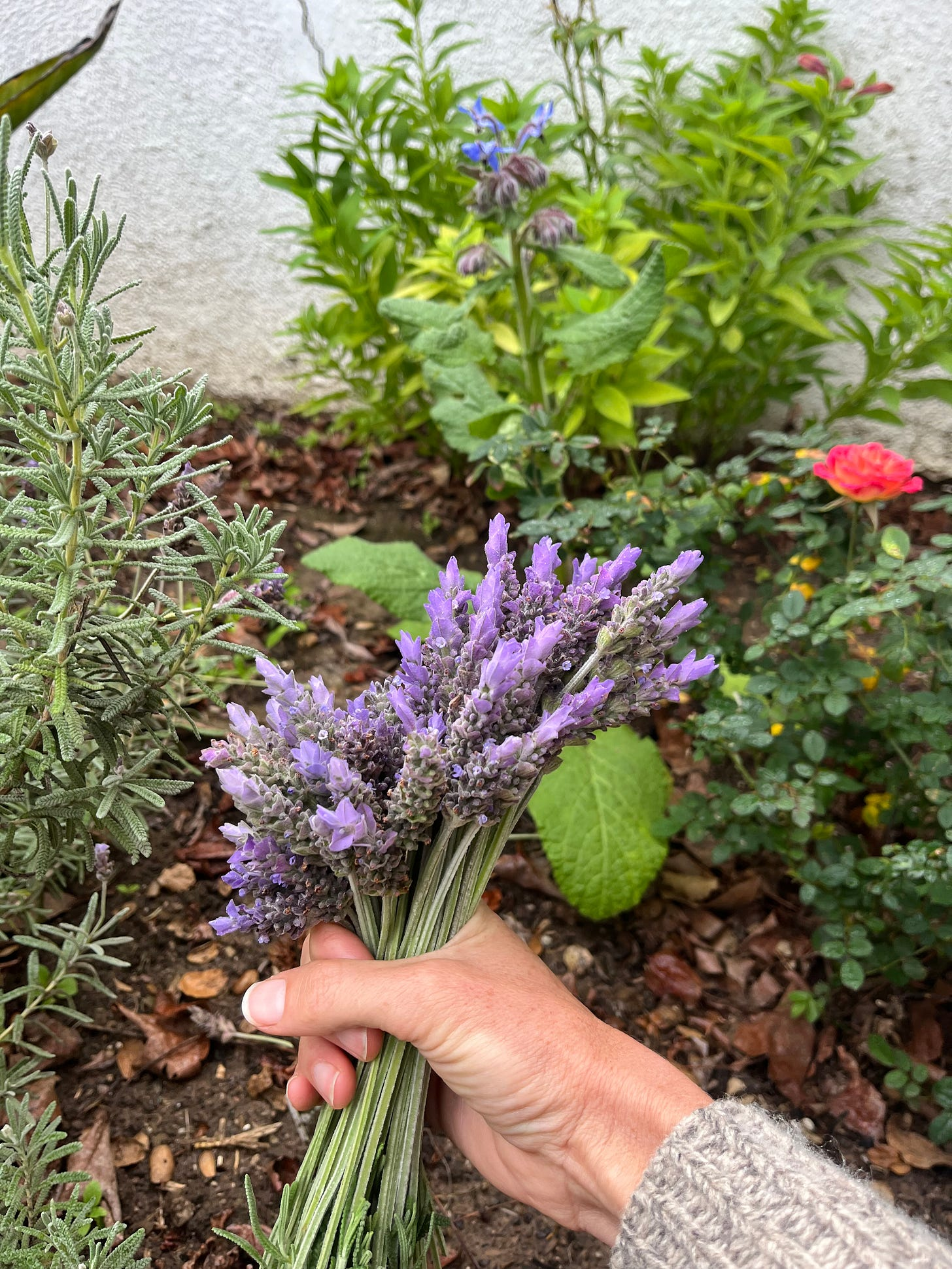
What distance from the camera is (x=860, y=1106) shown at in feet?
5.40

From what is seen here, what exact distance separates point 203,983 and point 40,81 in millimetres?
1412

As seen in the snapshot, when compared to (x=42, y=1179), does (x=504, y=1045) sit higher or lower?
higher

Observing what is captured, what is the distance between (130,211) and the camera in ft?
7.82

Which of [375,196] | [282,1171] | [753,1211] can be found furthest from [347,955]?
[375,196]

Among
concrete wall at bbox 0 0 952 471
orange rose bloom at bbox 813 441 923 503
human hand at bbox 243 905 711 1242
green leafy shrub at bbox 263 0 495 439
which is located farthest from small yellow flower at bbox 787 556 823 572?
concrete wall at bbox 0 0 952 471

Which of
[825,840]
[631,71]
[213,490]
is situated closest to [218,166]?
[631,71]

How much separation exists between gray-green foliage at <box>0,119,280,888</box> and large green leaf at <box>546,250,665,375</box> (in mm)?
1197

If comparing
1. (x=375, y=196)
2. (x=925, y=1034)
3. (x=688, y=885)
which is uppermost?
(x=375, y=196)

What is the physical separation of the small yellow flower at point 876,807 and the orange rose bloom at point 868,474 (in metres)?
0.61

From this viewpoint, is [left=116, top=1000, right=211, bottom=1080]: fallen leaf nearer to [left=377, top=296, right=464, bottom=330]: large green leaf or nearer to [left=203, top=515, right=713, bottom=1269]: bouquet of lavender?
[left=203, top=515, right=713, bottom=1269]: bouquet of lavender

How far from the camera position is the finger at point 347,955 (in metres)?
0.97

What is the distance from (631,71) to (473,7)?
53cm

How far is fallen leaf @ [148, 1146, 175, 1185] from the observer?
52.2 inches

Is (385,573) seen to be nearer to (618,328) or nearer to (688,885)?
(618,328)
